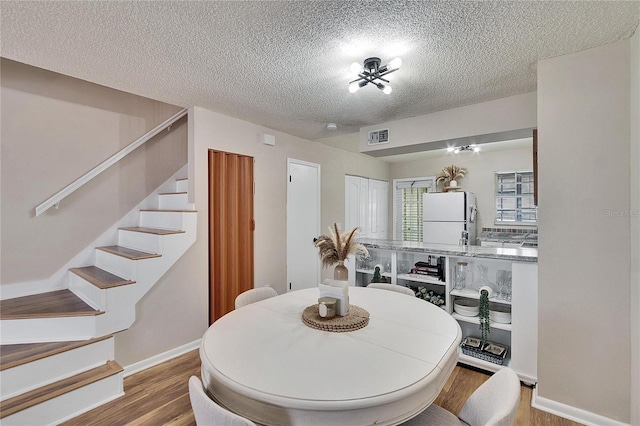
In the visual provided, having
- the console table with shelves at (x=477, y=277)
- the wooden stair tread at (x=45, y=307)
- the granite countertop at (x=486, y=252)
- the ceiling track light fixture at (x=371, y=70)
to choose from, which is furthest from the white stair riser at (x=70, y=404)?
the ceiling track light fixture at (x=371, y=70)

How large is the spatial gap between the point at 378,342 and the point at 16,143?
2947mm

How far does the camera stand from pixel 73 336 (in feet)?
6.82

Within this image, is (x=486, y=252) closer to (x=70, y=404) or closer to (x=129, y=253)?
(x=129, y=253)

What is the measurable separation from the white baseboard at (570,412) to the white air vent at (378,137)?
2528 millimetres

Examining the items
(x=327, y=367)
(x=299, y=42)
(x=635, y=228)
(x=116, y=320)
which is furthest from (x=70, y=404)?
(x=635, y=228)

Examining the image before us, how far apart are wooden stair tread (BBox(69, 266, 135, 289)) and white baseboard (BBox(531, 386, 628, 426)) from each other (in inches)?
117

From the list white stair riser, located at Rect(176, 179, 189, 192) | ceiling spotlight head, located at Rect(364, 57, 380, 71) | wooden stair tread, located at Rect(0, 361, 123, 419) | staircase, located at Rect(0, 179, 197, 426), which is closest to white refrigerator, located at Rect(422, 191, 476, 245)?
ceiling spotlight head, located at Rect(364, 57, 380, 71)

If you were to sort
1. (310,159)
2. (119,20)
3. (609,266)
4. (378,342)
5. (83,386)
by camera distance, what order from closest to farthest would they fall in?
(378,342) → (119,20) → (609,266) → (83,386) → (310,159)

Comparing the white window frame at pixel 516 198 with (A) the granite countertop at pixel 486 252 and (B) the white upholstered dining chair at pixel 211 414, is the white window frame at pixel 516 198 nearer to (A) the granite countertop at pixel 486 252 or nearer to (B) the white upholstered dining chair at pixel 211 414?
(A) the granite countertop at pixel 486 252

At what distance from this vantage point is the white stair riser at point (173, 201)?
2971 mm

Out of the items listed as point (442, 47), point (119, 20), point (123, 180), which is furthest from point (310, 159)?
point (119, 20)

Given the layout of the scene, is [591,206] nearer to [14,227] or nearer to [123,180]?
[123,180]

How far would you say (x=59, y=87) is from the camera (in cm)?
248

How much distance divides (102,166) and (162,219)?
2.11ft
